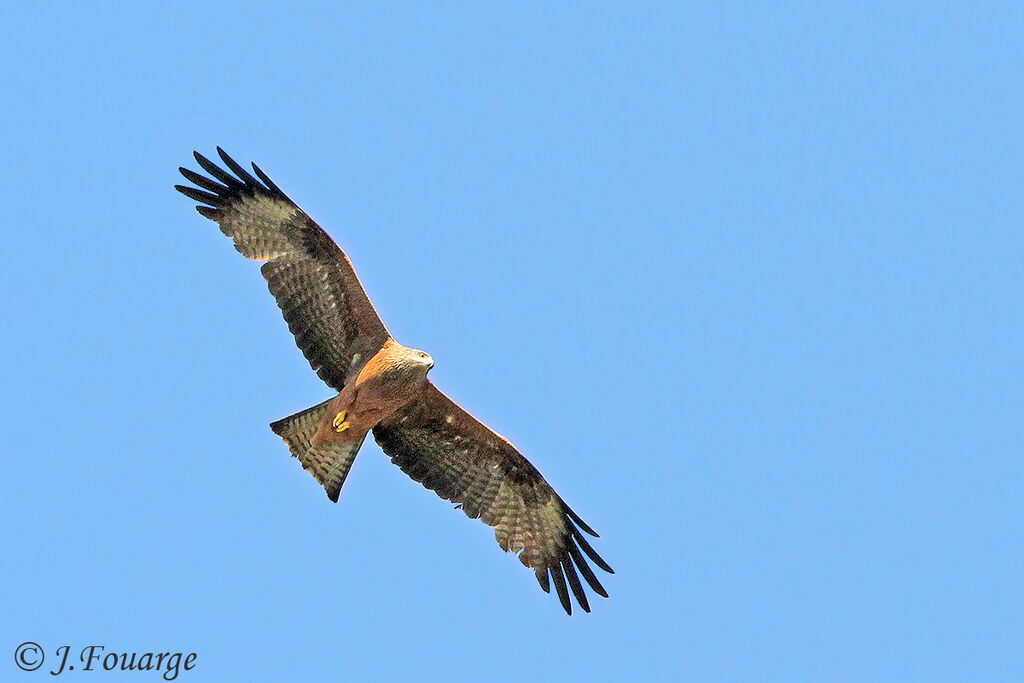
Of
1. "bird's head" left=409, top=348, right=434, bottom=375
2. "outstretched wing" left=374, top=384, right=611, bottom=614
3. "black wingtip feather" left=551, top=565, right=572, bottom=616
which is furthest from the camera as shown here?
"black wingtip feather" left=551, top=565, right=572, bottom=616

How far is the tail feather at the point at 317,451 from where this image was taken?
1308cm

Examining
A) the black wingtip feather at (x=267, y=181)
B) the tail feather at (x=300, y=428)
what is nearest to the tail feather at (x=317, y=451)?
the tail feather at (x=300, y=428)

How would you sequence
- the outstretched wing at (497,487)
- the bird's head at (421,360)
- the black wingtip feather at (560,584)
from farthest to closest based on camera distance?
1. the black wingtip feather at (560,584)
2. the outstretched wing at (497,487)
3. the bird's head at (421,360)

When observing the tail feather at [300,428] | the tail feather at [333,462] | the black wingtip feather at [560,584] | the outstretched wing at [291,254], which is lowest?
the black wingtip feather at [560,584]

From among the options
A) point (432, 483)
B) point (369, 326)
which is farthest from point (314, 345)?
point (432, 483)

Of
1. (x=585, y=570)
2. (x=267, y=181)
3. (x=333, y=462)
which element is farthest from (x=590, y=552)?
(x=267, y=181)

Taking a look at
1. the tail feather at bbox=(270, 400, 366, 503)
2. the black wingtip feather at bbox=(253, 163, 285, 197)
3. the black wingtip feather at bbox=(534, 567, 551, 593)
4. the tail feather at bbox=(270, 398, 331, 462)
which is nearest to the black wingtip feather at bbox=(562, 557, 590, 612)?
the black wingtip feather at bbox=(534, 567, 551, 593)

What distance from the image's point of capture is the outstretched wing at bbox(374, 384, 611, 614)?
13375 millimetres

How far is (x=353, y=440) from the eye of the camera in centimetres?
1311

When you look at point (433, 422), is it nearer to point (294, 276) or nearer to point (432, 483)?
point (432, 483)

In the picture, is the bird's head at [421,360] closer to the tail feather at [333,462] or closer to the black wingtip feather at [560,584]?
the tail feather at [333,462]

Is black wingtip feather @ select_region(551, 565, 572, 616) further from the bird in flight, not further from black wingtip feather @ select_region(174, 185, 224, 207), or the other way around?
black wingtip feather @ select_region(174, 185, 224, 207)

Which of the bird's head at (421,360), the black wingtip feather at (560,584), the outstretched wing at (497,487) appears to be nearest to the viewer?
the bird's head at (421,360)

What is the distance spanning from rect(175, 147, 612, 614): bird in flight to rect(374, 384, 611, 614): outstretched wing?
0.01 meters
